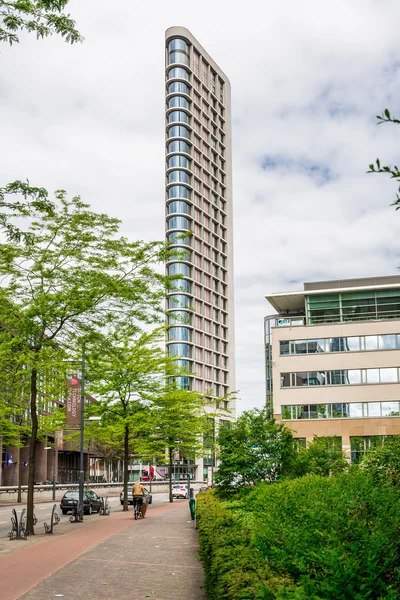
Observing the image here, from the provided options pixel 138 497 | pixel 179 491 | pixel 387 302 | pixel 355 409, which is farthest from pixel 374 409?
pixel 138 497

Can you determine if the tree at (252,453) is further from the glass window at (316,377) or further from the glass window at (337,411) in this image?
the glass window at (316,377)

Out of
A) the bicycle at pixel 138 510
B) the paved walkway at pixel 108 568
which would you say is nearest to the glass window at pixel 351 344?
the bicycle at pixel 138 510

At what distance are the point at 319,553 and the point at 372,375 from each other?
61.6 m

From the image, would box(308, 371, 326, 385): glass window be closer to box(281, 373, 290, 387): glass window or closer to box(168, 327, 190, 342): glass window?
box(281, 373, 290, 387): glass window

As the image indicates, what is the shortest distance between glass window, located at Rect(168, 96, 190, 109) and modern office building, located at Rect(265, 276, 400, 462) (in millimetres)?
64454

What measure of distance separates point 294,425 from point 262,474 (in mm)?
43780

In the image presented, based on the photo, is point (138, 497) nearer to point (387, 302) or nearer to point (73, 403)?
point (73, 403)

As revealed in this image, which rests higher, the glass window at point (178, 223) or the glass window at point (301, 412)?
the glass window at point (178, 223)

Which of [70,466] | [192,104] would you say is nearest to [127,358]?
[70,466]

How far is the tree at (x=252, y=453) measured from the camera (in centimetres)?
2333

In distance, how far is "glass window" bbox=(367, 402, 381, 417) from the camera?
6500 centimetres

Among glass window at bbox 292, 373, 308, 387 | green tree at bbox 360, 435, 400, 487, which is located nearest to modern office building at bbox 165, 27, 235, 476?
glass window at bbox 292, 373, 308, 387

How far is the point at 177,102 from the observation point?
12438cm

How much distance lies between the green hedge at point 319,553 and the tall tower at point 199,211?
101 meters
